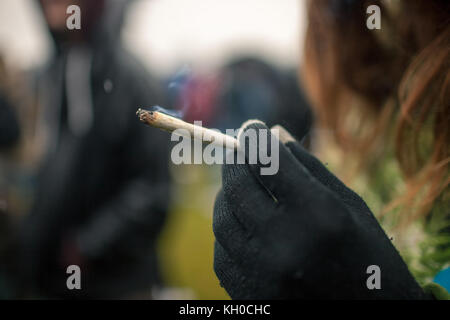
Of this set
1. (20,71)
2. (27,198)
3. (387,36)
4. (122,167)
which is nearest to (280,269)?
(387,36)

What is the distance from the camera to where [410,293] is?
1.64 feet

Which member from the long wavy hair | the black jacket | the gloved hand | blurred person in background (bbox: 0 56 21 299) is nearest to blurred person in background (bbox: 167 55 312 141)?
blurred person in background (bbox: 0 56 21 299)

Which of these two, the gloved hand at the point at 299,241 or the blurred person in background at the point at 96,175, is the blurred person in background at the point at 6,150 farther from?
the gloved hand at the point at 299,241

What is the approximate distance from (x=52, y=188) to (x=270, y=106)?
2.67 m

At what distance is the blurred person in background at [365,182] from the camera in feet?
1.55

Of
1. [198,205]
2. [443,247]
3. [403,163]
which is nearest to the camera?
[443,247]

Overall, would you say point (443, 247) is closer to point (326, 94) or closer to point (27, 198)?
point (326, 94)

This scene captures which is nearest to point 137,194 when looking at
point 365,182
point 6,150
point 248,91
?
point 365,182

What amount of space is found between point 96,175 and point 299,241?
3.97 ft

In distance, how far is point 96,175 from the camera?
149 cm

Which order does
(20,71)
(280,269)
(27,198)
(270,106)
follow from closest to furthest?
1. (280,269)
2. (27,198)
3. (20,71)
4. (270,106)

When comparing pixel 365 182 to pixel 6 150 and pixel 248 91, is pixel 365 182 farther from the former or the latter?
pixel 248 91

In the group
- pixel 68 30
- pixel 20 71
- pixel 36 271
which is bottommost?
pixel 36 271

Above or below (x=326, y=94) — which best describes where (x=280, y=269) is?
below
